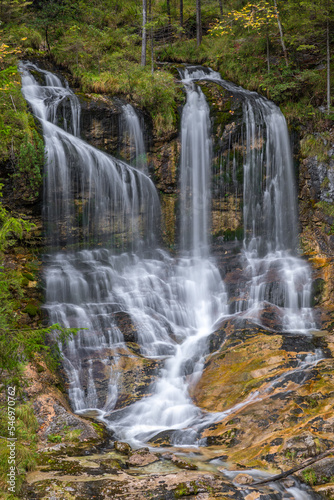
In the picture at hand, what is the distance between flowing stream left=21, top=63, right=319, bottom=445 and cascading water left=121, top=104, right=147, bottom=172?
0.99ft

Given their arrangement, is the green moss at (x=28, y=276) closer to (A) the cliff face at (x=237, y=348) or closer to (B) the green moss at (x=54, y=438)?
(A) the cliff face at (x=237, y=348)

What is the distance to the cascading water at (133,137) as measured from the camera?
13.8 metres

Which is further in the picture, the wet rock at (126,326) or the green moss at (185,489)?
the wet rock at (126,326)

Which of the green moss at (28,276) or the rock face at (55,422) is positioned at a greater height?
the green moss at (28,276)

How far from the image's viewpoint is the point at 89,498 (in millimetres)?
4027

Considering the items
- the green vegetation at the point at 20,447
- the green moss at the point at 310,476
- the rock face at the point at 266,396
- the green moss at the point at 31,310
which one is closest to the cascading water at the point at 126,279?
the green moss at the point at 31,310

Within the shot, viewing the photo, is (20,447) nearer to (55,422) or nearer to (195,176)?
(55,422)

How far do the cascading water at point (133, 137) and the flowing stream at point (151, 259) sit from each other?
0.30 meters

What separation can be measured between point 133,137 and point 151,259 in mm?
4703

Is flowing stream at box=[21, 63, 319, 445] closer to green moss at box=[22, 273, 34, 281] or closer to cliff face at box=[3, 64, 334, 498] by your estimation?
cliff face at box=[3, 64, 334, 498]

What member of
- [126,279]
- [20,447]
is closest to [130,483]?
[20,447]

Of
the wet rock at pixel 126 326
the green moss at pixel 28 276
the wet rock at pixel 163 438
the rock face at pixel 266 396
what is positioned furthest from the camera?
the green moss at pixel 28 276

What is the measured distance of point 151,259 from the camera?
1341 cm

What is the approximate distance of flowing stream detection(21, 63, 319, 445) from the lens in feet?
26.2
